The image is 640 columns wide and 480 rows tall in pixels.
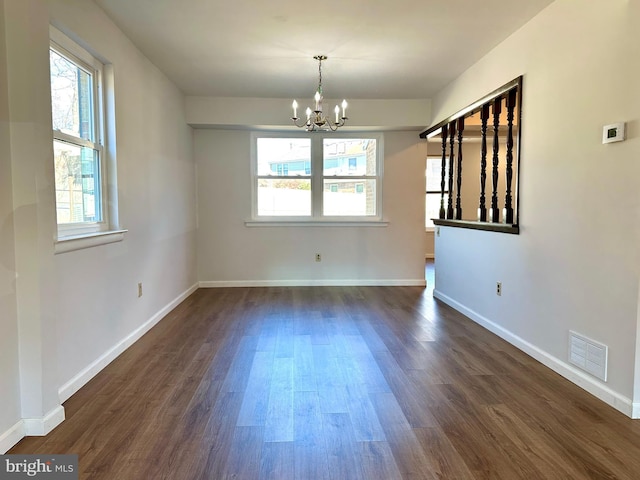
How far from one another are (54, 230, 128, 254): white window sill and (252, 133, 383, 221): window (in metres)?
2.78

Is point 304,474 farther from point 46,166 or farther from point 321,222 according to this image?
point 321,222

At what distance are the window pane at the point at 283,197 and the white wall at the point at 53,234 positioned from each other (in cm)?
151

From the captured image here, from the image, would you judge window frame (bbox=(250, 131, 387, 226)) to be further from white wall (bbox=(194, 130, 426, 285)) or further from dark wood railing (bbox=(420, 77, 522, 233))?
dark wood railing (bbox=(420, 77, 522, 233))

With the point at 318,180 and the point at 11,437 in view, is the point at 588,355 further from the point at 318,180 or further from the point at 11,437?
the point at 318,180

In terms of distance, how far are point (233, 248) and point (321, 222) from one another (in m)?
1.31

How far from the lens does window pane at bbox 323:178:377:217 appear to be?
18.4 feet

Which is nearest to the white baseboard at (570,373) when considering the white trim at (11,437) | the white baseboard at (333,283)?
the white baseboard at (333,283)

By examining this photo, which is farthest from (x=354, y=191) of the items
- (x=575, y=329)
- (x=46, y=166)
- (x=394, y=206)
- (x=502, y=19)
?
(x=46, y=166)

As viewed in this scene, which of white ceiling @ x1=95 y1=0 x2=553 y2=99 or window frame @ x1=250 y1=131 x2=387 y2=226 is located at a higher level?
white ceiling @ x1=95 y1=0 x2=553 y2=99

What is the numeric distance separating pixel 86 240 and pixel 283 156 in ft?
11.4

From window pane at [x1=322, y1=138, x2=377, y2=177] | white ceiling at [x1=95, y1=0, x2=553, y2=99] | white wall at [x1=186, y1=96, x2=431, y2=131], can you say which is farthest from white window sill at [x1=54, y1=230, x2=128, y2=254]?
window pane at [x1=322, y1=138, x2=377, y2=177]

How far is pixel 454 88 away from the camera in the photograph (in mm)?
4309

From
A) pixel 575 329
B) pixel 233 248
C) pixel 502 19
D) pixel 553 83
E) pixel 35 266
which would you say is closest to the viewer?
pixel 35 266

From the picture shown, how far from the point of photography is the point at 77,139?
2516mm
